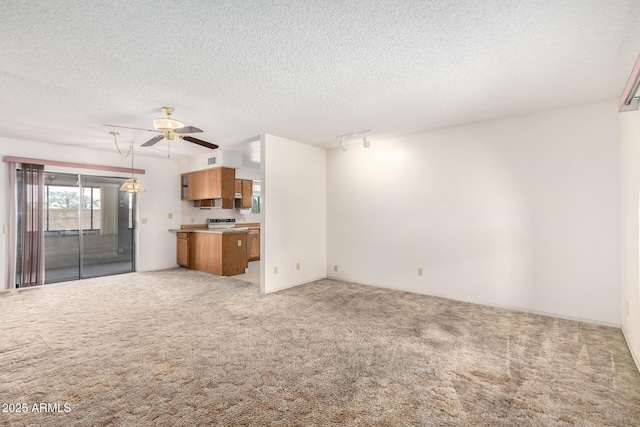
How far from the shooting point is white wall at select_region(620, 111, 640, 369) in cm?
245

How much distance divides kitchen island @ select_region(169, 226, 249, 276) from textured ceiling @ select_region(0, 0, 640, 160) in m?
2.81

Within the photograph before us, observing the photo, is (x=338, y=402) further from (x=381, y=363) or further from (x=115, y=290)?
(x=115, y=290)

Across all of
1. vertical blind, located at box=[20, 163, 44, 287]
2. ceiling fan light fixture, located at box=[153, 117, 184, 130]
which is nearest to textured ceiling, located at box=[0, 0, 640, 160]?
ceiling fan light fixture, located at box=[153, 117, 184, 130]

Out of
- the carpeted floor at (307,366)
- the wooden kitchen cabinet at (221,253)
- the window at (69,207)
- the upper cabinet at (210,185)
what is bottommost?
the carpeted floor at (307,366)

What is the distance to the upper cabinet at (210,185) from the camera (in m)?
6.16

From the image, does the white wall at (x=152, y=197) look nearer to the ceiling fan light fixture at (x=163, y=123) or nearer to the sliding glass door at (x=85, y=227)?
the sliding glass door at (x=85, y=227)

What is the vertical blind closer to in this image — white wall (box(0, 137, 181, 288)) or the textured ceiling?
white wall (box(0, 137, 181, 288))

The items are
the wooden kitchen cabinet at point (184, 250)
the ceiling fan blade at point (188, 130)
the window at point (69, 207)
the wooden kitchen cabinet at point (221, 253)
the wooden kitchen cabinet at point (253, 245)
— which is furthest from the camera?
the wooden kitchen cabinet at point (253, 245)

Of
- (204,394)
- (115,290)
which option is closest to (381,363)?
(204,394)

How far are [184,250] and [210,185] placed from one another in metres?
1.65

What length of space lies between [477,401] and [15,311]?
529 centimetres

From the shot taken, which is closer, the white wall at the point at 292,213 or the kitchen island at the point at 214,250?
the white wall at the point at 292,213

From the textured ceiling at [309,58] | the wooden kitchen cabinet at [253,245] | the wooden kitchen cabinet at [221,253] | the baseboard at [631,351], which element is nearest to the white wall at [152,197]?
the wooden kitchen cabinet at [221,253]

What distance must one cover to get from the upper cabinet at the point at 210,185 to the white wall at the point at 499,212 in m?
2.56
